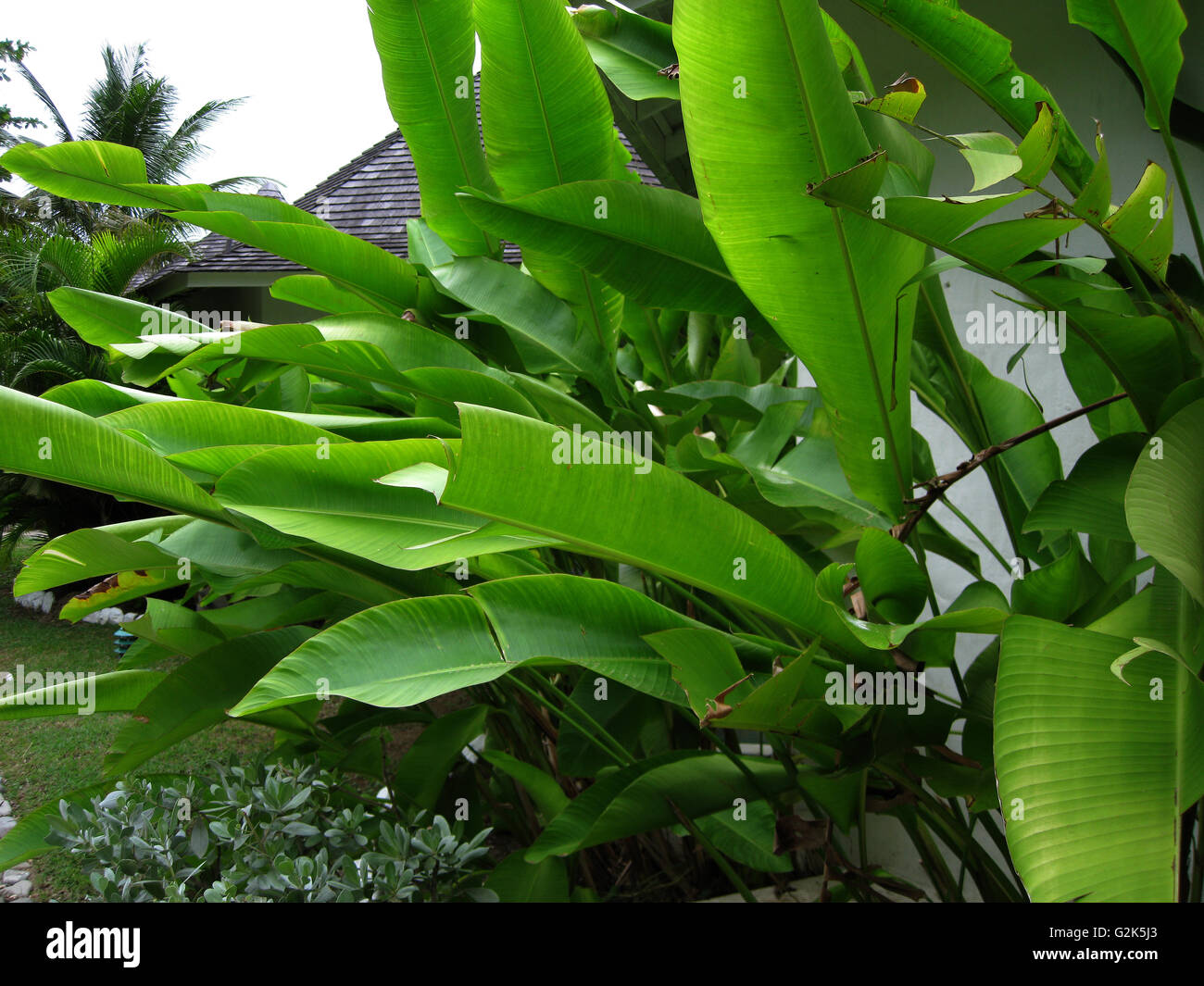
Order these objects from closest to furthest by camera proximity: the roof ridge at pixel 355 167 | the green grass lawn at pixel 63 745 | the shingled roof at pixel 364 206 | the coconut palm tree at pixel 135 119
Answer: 1. the green grass lawn at pixel 63 745
2. the shingled roof at pixel 364 206
3. the roof ridge at pixel 355 167
4. the coconut palm tree at pixel 135 119

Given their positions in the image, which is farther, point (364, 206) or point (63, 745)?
point (364, 206)

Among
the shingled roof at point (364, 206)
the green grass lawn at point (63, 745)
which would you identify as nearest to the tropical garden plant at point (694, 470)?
the green grass lawn at point (63, 745)

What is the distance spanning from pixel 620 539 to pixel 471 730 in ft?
2.61

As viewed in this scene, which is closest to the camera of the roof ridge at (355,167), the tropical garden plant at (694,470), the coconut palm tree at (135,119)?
the tropical garden plant at (694,470)

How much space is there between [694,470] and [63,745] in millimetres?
5945

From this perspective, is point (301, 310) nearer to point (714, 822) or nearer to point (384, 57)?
point (384, 57)

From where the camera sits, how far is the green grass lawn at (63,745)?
158 inches

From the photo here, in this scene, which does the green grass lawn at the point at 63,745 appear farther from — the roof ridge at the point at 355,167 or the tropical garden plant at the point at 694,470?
the roof ridge at the point at 355,167

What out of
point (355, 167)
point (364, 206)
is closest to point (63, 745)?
point (364, 206)

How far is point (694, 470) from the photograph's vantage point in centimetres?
137

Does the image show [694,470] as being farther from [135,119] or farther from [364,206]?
[135,119]

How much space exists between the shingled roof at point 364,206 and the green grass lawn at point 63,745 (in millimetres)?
4049
